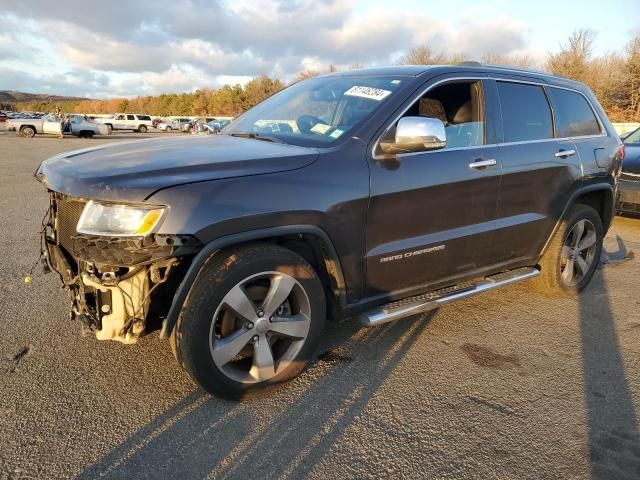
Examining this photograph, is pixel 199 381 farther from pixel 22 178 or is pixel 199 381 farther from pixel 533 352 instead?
pixel 22 178

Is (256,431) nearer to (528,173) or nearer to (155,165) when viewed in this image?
(155,165)

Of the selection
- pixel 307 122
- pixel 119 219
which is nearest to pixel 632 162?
pixel 307 122

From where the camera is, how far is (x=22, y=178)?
36.4 ft

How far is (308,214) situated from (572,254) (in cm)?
298

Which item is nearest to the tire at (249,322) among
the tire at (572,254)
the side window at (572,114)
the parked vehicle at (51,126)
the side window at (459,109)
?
the side window at (459,109)

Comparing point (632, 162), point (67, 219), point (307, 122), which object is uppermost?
point (307, 122)

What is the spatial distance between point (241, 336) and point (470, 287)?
5.84 feet

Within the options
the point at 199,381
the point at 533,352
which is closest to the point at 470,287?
the point at 533,352

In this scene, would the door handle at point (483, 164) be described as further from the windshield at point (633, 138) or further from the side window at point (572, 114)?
the windshield at point (633, 138)

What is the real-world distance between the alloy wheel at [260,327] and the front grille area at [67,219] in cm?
84

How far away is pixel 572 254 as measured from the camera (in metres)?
4.41

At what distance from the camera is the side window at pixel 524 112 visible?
364 cm

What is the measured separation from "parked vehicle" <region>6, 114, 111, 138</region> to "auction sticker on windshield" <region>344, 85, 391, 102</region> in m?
33.1

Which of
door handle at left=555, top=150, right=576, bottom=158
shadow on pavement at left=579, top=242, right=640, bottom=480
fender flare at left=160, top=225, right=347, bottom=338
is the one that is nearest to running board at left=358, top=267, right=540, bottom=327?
shadow on pavement at left=579, top=242, right=640, bottom=480
